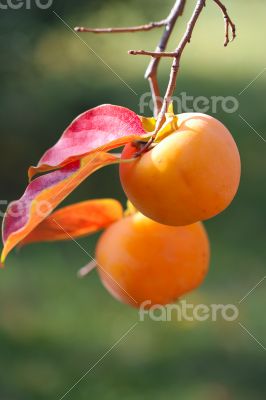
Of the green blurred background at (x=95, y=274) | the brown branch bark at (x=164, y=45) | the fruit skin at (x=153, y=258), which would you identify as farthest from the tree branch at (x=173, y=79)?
the green blurred background at (x=95, y=274)

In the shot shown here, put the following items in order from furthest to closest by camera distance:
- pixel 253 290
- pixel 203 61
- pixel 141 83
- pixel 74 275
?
pixel 203 61 < pixel 141 83 < pixel 74 275 < pixel 253 290

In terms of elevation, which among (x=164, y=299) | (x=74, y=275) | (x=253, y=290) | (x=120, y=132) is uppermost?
(x=120, y=132)

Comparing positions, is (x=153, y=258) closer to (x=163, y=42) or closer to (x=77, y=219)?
(x=77, y=219)

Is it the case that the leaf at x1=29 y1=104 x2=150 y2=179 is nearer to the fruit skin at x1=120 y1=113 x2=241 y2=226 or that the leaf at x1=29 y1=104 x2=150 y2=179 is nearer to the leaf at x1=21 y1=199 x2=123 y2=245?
the fruit skin at x1=120 y1=113 x2=241 y2=226

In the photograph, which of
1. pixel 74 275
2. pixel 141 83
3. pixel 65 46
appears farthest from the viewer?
pixel 141 83

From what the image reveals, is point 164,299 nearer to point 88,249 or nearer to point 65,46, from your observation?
point 88,249

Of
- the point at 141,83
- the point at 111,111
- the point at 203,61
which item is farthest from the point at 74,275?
the point at 203,61

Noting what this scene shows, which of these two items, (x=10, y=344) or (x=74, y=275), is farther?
(x=74, y=275)
